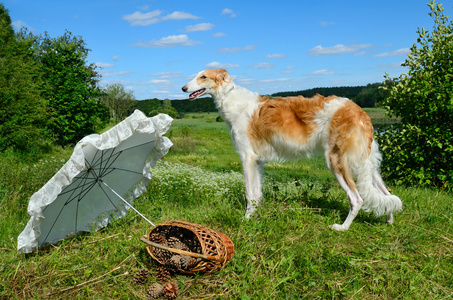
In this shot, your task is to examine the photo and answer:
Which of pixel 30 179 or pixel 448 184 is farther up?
pixel 30 179

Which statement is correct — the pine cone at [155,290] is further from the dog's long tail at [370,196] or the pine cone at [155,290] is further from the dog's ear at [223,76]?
the dog's ear at [223,76]

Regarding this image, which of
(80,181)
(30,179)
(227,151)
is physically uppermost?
(80,181)

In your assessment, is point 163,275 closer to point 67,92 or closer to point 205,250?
point 205,250

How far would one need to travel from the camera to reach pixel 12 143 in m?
11.3

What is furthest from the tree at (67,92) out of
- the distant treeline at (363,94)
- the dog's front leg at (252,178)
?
the dog's front leg at (252,178)

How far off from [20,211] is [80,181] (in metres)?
2.76

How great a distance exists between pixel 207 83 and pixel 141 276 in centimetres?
322

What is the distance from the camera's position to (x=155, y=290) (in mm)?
3803

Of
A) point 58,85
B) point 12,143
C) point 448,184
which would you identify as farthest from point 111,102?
point 448,184

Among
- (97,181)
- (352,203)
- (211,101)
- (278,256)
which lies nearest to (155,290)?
(278,256)

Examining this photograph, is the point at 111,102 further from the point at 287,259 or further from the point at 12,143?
the point at 287,259

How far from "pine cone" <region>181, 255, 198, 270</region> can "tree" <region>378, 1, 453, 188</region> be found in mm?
5973

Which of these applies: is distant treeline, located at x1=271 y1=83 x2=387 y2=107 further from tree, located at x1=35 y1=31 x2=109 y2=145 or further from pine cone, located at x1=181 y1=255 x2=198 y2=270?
tree, located at x1=35 y1=31 x2=109 y2=145

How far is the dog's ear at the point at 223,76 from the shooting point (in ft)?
19.8
